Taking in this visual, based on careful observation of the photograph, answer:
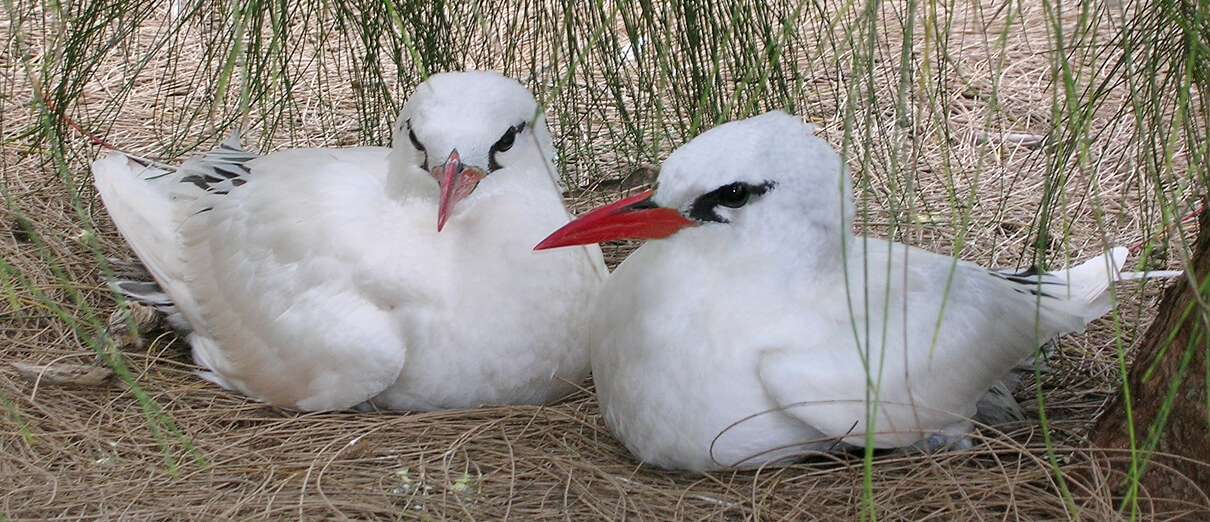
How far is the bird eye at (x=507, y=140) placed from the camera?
2.37 m

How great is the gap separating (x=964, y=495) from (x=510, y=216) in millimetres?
1081

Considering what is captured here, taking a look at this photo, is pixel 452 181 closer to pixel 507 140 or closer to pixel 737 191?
pixel 507 140

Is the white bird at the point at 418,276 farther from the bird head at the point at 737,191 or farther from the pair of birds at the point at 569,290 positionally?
the bird head at the point at 737,191

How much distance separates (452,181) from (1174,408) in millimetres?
1372

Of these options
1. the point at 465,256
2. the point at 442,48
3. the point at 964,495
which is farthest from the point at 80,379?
the point at 964,495

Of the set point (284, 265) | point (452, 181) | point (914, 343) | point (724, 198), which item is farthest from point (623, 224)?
point (284, 265)

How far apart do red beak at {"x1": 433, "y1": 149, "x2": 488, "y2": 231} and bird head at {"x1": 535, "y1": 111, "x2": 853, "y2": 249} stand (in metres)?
0.32

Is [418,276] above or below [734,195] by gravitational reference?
below

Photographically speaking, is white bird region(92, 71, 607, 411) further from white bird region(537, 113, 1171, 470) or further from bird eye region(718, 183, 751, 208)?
bird eye region(718, 183, 751, 208)

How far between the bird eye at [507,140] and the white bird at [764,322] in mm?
411

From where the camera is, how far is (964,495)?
198 cm

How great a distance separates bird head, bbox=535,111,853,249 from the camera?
1.93m

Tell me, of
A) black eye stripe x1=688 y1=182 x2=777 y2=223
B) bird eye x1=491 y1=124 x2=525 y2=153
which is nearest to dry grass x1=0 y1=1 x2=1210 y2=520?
black eye stripe x1=688 y1=182 x2=777 y2=223

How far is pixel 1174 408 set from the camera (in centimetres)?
190
